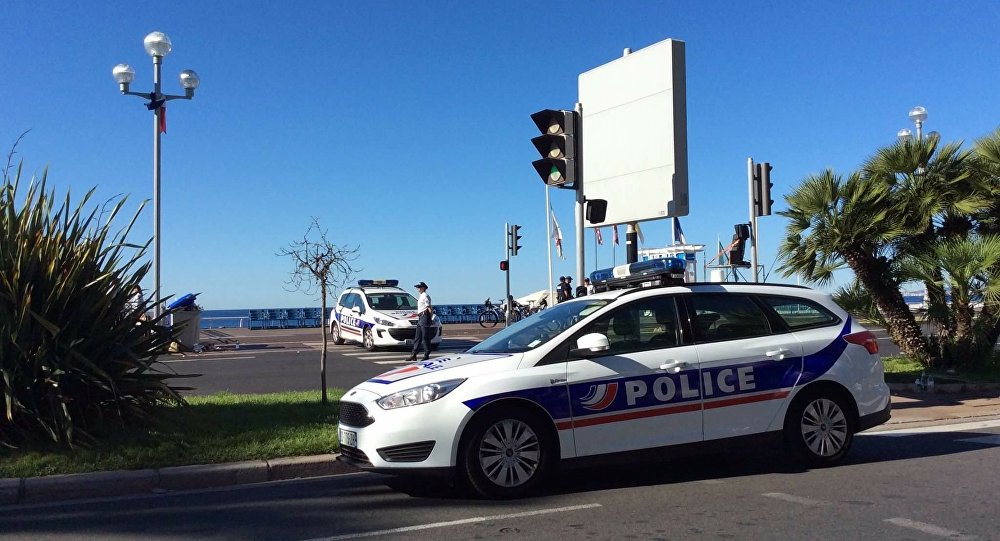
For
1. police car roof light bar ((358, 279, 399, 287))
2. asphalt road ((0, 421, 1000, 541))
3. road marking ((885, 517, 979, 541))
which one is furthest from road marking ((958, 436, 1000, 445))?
police car roof light bar ((358, 279, 399, 287))

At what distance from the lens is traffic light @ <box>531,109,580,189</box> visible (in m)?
10.7

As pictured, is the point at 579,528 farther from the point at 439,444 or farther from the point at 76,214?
the point at 76,214

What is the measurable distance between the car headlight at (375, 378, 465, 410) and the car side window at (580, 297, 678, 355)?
1201mm

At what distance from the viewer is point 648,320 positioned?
6852 mm

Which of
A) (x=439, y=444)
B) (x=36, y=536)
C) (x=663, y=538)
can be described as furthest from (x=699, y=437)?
(x=36, y=536)

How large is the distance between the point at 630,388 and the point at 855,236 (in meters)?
7.33

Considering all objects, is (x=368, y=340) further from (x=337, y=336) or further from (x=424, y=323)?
(x=424, y=323)

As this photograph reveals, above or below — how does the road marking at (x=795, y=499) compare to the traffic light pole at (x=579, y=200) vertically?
below

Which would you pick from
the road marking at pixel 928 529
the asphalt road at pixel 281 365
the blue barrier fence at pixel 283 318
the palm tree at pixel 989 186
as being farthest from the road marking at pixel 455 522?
the blue barrier fence at pixel 283 318

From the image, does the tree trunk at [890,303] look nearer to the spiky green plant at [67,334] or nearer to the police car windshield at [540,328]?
the police car windshield at [540,328]

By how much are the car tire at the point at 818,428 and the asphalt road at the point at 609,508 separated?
15 cm

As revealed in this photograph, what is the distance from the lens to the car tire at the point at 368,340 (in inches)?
832

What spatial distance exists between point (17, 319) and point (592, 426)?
521cm

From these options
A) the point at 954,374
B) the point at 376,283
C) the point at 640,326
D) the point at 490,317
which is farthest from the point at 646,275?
the point at 490,317
